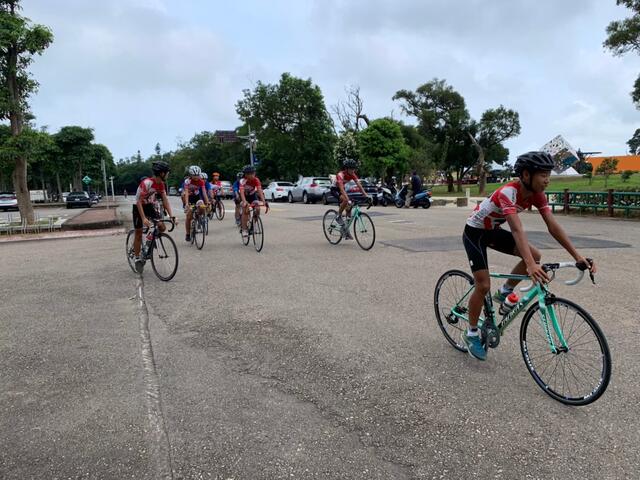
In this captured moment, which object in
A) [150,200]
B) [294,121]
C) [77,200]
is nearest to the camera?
[150,200]

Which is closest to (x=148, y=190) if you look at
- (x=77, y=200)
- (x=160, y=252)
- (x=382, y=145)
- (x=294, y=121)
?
(x=160, y=252)

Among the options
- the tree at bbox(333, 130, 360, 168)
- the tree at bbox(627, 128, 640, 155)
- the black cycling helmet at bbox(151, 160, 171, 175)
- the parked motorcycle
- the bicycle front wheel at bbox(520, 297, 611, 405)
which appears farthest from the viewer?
the tree at bbox(627, 128, 640, 155)

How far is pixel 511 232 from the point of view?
372 cm

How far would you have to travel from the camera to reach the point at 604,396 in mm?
3488

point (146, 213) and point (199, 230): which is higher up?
point (146, 213)

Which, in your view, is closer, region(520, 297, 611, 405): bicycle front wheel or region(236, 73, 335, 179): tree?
region(520, 297, 611, 405): bicycle front wheel

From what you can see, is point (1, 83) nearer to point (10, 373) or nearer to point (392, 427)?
point (10, 373)

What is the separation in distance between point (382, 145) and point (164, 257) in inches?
1307

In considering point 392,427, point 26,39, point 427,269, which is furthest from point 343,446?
point 26,39

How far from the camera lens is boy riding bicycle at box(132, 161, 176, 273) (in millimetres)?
7664

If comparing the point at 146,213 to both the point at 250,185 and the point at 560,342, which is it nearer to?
the point at 250,185

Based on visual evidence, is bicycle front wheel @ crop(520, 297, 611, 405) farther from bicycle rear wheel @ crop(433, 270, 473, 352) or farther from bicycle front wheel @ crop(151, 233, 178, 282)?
bicycle front wheel @ crop(151, 233, 178, 282)

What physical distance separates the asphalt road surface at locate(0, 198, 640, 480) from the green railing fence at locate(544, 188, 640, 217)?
10.8 meters

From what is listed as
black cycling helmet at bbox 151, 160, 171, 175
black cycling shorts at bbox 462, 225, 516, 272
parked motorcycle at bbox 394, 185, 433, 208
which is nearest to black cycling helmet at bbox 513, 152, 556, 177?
black cycling shorts at bbox 462, 225, 516, 272
